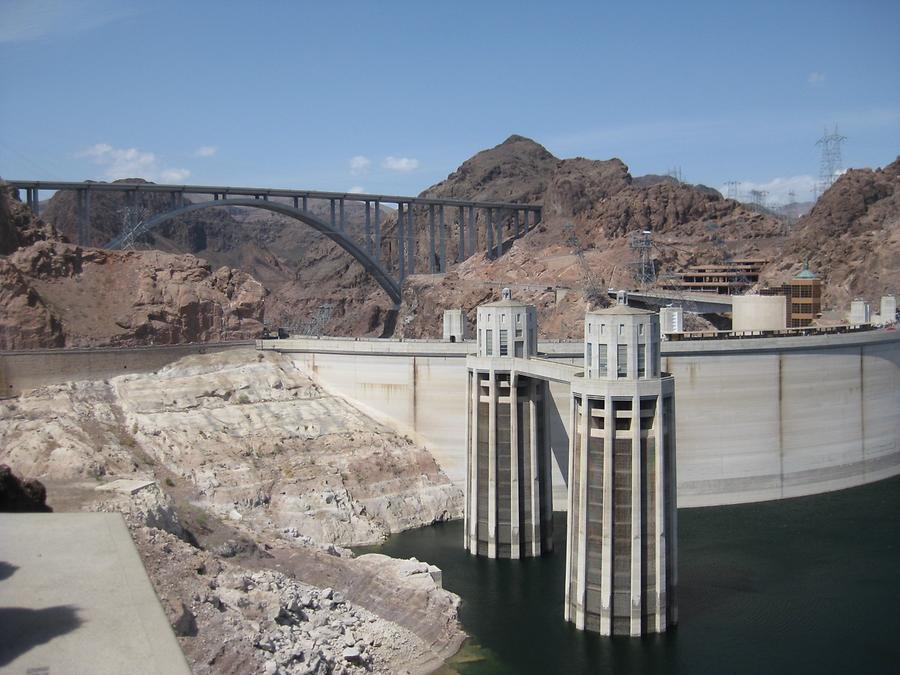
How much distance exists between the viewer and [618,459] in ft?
124

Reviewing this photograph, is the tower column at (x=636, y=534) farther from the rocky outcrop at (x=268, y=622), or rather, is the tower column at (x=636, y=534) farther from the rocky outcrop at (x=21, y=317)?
the rocky outcrop at (x=21, y=317)

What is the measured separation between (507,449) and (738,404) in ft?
50.4

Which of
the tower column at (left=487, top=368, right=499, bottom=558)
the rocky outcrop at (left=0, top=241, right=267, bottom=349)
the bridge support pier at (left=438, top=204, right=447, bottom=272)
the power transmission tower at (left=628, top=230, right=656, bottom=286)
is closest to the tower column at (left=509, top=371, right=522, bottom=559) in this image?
the tower column at (left=487, top=368, right=499, bottom=558)

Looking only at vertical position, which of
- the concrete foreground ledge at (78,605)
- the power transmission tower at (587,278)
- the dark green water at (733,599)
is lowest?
the dark green water at (733,599)

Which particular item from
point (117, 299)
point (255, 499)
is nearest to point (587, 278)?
point (117, 299)

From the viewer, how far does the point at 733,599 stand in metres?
40.9

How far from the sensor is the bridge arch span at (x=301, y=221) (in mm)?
87500

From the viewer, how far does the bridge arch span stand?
8750 centimetres

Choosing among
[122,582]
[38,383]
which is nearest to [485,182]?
[38,383]

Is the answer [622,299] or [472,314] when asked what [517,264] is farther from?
[622,299]

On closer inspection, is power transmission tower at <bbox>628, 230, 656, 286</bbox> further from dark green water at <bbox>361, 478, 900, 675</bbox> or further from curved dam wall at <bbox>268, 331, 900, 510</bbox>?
dark green water at <bbox>361, 478, 900, 675</bbox>

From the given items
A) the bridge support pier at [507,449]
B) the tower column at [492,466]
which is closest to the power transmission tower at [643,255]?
the bridge support pier at [507,449]

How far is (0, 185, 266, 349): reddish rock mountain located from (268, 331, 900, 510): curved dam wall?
30.7ft

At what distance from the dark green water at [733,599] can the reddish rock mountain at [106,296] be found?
22.5 metres
